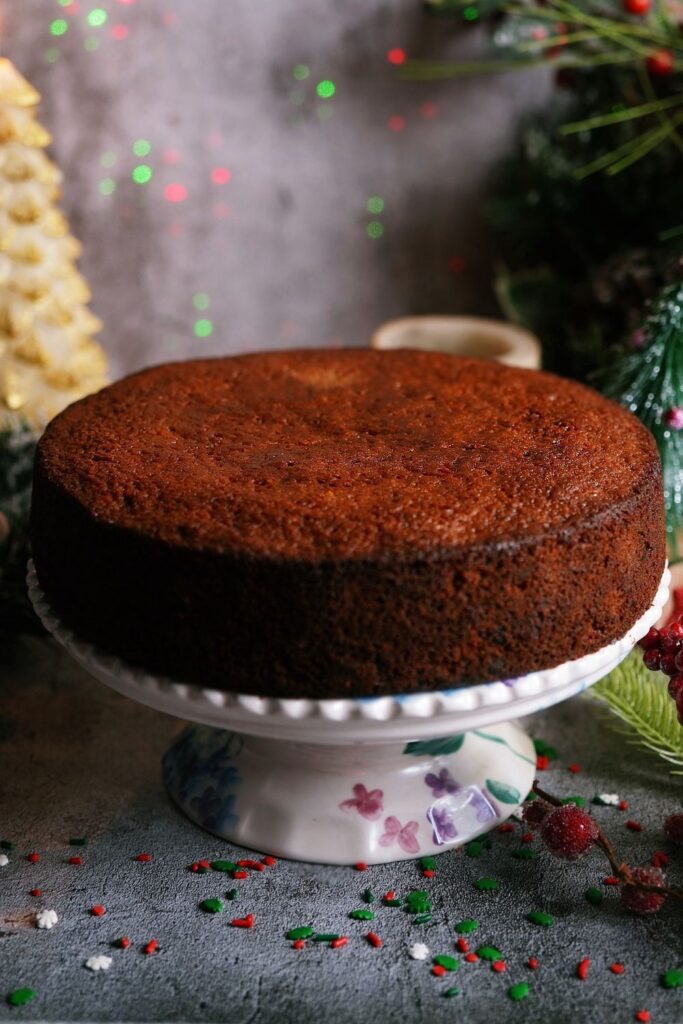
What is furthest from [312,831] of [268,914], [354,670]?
[354,670]

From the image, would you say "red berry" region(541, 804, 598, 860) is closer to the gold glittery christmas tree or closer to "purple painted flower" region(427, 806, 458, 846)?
"purple painted flower" region(427, 806, 458, 846)

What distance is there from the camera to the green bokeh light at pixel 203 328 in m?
2.12

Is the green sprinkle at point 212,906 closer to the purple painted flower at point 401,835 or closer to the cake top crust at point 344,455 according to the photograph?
the purple painted flower at point 401,835

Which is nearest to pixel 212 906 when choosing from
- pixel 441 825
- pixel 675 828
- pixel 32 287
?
pixel 441 825

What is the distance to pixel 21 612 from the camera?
4.83ft

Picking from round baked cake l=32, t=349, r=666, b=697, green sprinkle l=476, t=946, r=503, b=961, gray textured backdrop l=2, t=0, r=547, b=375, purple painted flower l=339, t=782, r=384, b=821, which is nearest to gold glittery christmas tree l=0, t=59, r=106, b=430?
gray textured backdrop l=2, t=0, r=547, b=375

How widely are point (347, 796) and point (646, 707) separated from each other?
37 cm

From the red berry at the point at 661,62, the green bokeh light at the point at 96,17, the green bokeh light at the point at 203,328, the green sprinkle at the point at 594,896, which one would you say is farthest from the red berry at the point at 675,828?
the green bokeh light at the point at 96,17

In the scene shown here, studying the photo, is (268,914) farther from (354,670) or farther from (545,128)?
(545,128)

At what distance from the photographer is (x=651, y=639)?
45.1 inches

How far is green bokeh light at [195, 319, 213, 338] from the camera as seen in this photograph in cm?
212

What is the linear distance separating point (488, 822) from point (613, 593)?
0.33 meters

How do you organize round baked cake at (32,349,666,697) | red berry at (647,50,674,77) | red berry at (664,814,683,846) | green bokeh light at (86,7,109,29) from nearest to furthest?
round baked cake at (32,349,666,697) < red berry at (664,814,683,846) < red berry at (647,50,674,77) < green bokeh light at (86,7,109,29)

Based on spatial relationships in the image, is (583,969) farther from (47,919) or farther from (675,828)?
(47,919)
